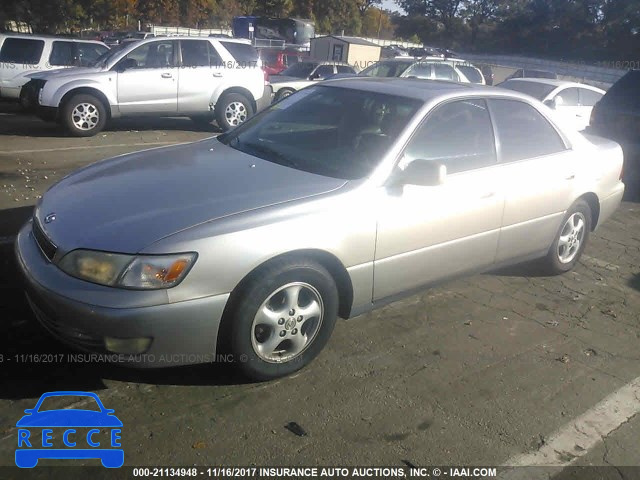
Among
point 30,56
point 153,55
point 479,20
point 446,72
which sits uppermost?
point 479,20

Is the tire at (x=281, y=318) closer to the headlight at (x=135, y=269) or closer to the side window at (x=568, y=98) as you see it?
the headlight at (x=135, y=269)

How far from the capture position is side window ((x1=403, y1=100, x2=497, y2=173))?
13.4 ft

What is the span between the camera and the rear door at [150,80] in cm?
1087

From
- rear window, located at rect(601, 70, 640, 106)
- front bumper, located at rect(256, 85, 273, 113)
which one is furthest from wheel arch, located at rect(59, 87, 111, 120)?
rear window, located at rect(601, 70, 640, 106)

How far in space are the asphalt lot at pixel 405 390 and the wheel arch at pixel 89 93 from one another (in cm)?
602

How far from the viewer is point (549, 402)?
3.50 meters

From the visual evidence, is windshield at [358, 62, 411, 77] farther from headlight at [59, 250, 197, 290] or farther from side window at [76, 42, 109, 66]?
headlight at [59, 250, 197, 290]

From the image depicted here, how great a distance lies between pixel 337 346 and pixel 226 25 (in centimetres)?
5547

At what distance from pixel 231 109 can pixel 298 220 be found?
900 cm

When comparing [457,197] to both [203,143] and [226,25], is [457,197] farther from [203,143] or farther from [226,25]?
[226,25]

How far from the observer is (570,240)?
5.30 m

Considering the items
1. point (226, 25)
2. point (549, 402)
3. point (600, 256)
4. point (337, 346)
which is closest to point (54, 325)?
point (337, 346)

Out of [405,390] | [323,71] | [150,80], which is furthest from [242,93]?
[405,390]

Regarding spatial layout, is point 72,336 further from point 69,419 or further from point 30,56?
point 30,56
